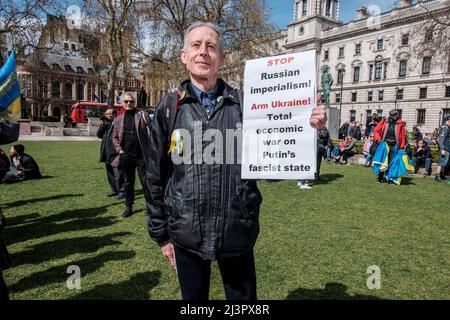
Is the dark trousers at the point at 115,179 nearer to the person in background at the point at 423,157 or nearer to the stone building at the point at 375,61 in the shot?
the person in background at the point at 423,157

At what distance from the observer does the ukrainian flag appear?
2.71 m

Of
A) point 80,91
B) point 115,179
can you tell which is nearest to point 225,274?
point 115,179

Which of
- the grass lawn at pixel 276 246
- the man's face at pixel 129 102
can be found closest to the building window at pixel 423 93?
the grass lawn at pixel 276 246

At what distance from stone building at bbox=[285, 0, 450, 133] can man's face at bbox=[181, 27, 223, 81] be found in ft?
149

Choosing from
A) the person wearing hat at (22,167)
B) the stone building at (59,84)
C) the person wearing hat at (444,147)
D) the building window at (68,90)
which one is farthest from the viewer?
the building window at (68,90)

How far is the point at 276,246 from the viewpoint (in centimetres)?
456

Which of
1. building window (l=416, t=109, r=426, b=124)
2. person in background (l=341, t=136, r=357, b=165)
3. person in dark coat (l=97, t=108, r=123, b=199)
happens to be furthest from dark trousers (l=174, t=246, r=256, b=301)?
building window (l=416, t=109, r=426, b=124)

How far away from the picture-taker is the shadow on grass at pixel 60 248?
4008 mm

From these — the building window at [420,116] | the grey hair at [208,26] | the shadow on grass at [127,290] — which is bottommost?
the shadow on grass at [127,290]

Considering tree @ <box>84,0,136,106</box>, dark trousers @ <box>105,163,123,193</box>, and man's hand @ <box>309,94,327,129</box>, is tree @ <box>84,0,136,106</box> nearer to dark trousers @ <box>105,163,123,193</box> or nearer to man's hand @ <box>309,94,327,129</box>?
dark trousers @ <box>105,163,123,193</box>

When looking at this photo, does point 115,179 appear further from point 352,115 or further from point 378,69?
point 352,115

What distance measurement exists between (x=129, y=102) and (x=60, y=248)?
2.71 m

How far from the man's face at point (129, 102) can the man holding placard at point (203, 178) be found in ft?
13.3
